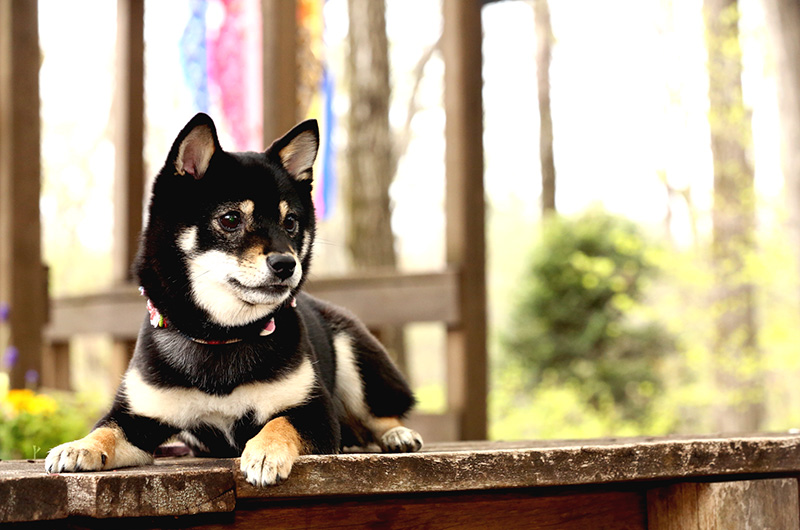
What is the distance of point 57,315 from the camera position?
6762 mm

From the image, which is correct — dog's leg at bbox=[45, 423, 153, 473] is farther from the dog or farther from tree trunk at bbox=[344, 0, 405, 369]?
tree trunk at bbox=[344, 0, 405, 369]

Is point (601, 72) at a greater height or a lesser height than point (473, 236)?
greater

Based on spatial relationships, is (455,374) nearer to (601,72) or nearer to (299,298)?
(299,298)

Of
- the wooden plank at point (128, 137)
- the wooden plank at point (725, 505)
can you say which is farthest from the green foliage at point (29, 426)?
the wooden plank at point (725, 505)

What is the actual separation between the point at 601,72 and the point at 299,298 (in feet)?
56.3

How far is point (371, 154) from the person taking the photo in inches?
344

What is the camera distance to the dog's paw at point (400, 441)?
2570 millimetres

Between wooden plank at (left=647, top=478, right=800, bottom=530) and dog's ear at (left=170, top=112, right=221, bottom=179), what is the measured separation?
59.2 inches

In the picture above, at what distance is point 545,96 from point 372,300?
14.8m

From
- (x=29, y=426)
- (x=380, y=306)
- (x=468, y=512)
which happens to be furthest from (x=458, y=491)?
(x=29, y=426)

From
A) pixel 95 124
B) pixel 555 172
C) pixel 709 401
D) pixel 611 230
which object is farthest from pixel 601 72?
pixel 95 124

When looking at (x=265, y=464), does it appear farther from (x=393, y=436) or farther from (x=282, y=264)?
(x=393, y=436)

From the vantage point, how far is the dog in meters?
2.18

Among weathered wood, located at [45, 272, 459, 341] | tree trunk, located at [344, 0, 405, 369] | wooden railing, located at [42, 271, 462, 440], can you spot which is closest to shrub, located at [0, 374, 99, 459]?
wooden railing, located at [42, 271, 462, 440]
